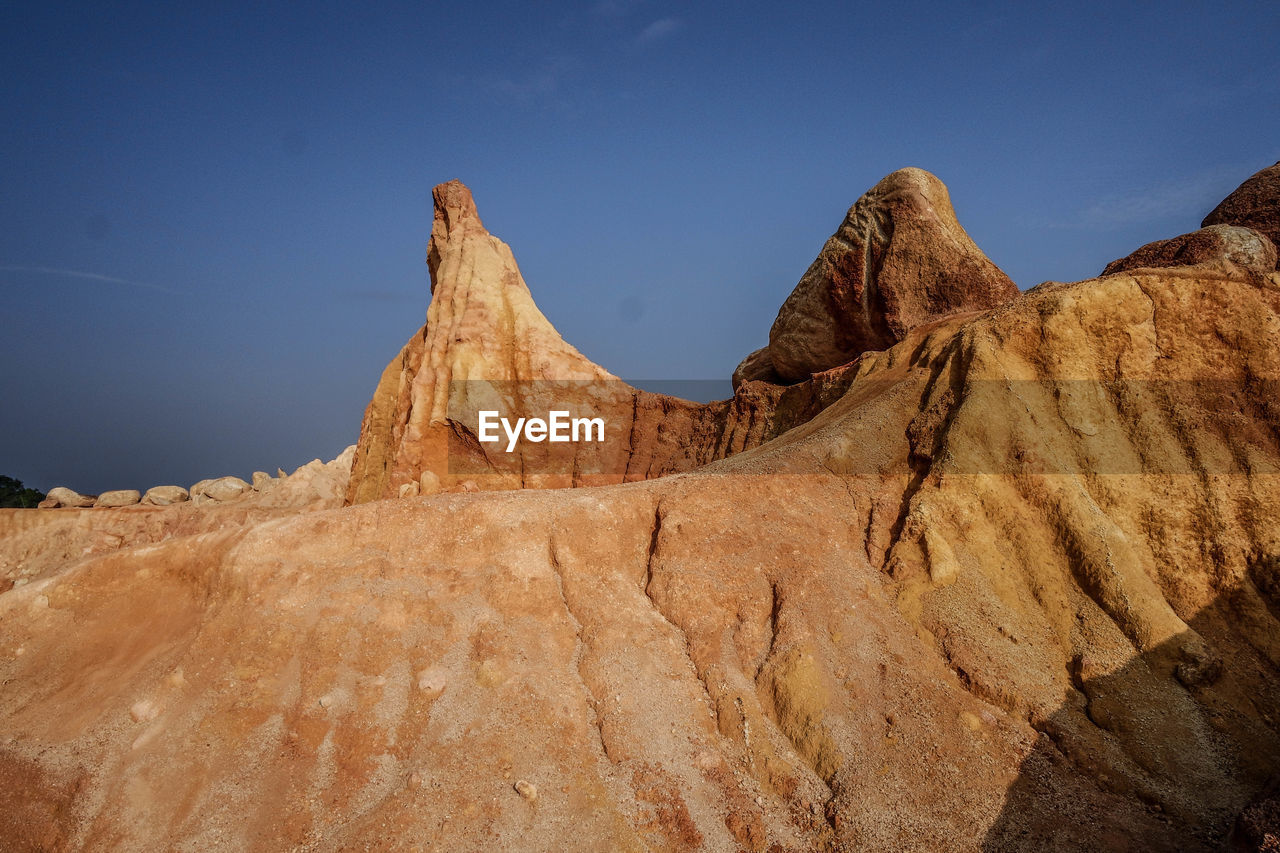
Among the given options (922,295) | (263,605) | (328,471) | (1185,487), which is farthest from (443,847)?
(328,471)

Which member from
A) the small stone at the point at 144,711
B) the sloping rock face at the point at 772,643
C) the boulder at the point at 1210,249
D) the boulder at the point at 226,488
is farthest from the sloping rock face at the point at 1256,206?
the boulder at the point at 226,488

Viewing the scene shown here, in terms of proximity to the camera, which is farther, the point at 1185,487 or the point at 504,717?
the point at 1185,487

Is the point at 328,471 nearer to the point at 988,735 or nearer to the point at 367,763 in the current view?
the point at 367,763

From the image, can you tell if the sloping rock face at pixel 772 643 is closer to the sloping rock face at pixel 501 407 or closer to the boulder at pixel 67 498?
the sloping rock face at pixel 501 407

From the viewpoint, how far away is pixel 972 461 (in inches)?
306

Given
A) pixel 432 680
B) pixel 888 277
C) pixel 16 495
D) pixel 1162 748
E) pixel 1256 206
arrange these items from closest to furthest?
pixel 1162 748 → pixel 432 680 → pixel 1256 206 → pixel 888 277 → pixel 16 495

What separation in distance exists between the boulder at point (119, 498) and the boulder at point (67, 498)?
0.48 meters

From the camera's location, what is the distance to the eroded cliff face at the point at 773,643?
18.1ft

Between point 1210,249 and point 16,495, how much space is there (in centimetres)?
4850

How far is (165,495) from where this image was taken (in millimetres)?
26984

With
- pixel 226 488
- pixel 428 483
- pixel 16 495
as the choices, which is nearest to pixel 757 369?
pixel 428 483

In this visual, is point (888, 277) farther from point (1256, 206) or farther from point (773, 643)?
point (773, 643)

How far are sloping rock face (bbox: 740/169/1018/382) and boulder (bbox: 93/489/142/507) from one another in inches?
1018

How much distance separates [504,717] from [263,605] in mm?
2804
